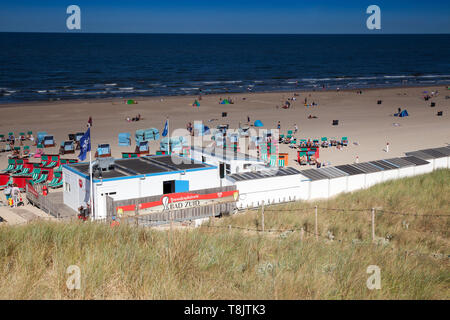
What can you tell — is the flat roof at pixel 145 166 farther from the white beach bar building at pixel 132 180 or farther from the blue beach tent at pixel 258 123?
the blue beach tent at pixel 258 123

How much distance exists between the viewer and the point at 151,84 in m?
77.8

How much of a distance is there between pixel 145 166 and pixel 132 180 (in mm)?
1875

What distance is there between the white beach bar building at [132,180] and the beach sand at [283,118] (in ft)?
29.1

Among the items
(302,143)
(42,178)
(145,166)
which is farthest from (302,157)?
(42,178)

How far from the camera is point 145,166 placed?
19.2 metres

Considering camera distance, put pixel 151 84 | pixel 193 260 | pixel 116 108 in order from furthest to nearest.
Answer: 1. pixel 151 84
2. pixel 116 108
3. pixel 193 260

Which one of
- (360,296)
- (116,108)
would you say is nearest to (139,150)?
(116,108)

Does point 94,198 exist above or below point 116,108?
below

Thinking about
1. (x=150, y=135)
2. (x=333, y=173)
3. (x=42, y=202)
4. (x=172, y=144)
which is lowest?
(x=42, y=202)

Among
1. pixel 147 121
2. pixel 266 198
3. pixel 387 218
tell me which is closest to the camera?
pixel 387 218

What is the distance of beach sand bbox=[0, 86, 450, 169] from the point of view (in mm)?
32875

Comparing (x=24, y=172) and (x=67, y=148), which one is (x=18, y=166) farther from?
(x=67, y=148)

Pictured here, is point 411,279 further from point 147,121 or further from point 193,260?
point 147,121

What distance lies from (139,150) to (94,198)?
43.1ft
